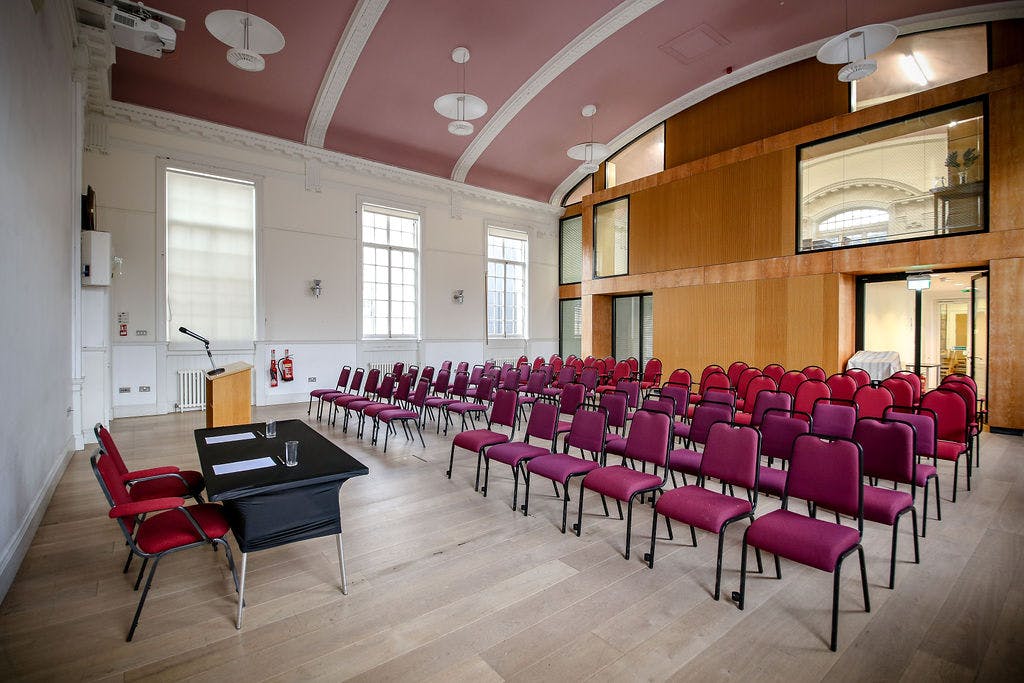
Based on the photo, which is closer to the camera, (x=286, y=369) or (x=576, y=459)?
(x=576, y=459)

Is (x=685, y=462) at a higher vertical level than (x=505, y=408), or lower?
lower

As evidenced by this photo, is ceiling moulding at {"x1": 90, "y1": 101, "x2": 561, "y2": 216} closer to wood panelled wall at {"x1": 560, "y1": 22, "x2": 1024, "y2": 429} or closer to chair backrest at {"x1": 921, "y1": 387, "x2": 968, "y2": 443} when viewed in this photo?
wood panelled wall at {"x1": 560, "y1": 22, "x2": 1024, "y2": 429}

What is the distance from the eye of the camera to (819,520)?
2.55m

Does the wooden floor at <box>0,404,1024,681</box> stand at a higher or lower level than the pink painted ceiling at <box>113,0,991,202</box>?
lower

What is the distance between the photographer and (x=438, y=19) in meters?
8.32

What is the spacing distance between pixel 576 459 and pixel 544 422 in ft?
1.87

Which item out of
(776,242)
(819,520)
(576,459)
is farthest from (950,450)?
Answer: (776,242)

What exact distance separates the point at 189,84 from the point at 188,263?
3.20m

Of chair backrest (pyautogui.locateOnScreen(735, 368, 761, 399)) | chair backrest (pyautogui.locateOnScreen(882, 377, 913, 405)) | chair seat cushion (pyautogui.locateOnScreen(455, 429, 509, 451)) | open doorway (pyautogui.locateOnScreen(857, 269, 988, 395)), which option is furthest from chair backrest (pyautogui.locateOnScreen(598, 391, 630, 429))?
open doorway (pyautogui.locateOnScreen(857, 269, 988, 395))

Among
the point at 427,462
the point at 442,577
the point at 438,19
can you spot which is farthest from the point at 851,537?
the point at 438,19

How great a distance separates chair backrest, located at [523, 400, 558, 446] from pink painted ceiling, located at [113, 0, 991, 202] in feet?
23.7

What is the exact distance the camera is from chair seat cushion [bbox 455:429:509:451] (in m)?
4.46

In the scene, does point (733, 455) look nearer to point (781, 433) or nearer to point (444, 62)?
point (781, 433)

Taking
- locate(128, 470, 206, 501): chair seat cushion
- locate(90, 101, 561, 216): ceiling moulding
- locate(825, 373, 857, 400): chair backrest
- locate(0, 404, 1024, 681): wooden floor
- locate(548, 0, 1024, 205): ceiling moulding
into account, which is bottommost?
locate(0, 404, 1024, 681): wooden floor
